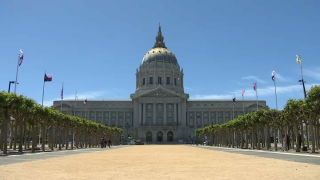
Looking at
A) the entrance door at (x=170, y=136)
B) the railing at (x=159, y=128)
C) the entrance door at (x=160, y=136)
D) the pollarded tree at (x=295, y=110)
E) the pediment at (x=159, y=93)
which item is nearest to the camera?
the pollarded tree at (x=295, y=110)

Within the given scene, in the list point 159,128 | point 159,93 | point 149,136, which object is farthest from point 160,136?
point 159,93

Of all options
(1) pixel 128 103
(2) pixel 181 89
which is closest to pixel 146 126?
(1) pixel 128 103

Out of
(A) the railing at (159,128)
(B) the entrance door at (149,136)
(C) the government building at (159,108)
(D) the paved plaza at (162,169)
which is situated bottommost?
(D) the paved plaza at (162,169)

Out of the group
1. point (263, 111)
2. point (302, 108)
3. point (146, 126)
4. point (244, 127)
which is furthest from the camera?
point (146, 126)

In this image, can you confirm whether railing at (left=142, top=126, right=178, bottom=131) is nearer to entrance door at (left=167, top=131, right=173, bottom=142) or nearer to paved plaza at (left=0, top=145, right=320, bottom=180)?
entrance door at (left=167, top=131, right=173, bottom=142)

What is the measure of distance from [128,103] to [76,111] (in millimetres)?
27003

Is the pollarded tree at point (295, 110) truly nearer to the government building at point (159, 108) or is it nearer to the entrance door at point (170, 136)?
the government building at point (159, 108)

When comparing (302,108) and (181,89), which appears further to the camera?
(181,89)

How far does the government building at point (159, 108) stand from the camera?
519 ft

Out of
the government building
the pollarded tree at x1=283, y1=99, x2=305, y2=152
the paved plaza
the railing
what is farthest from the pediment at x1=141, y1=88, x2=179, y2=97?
the paved plaza

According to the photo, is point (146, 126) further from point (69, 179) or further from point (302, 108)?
point (69, 179)

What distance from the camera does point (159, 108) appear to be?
533ft

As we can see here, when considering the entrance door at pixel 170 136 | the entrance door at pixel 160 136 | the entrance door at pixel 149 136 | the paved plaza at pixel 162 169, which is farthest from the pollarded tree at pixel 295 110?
the entrance door at pixel 149 136

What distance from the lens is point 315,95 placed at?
38.8m
